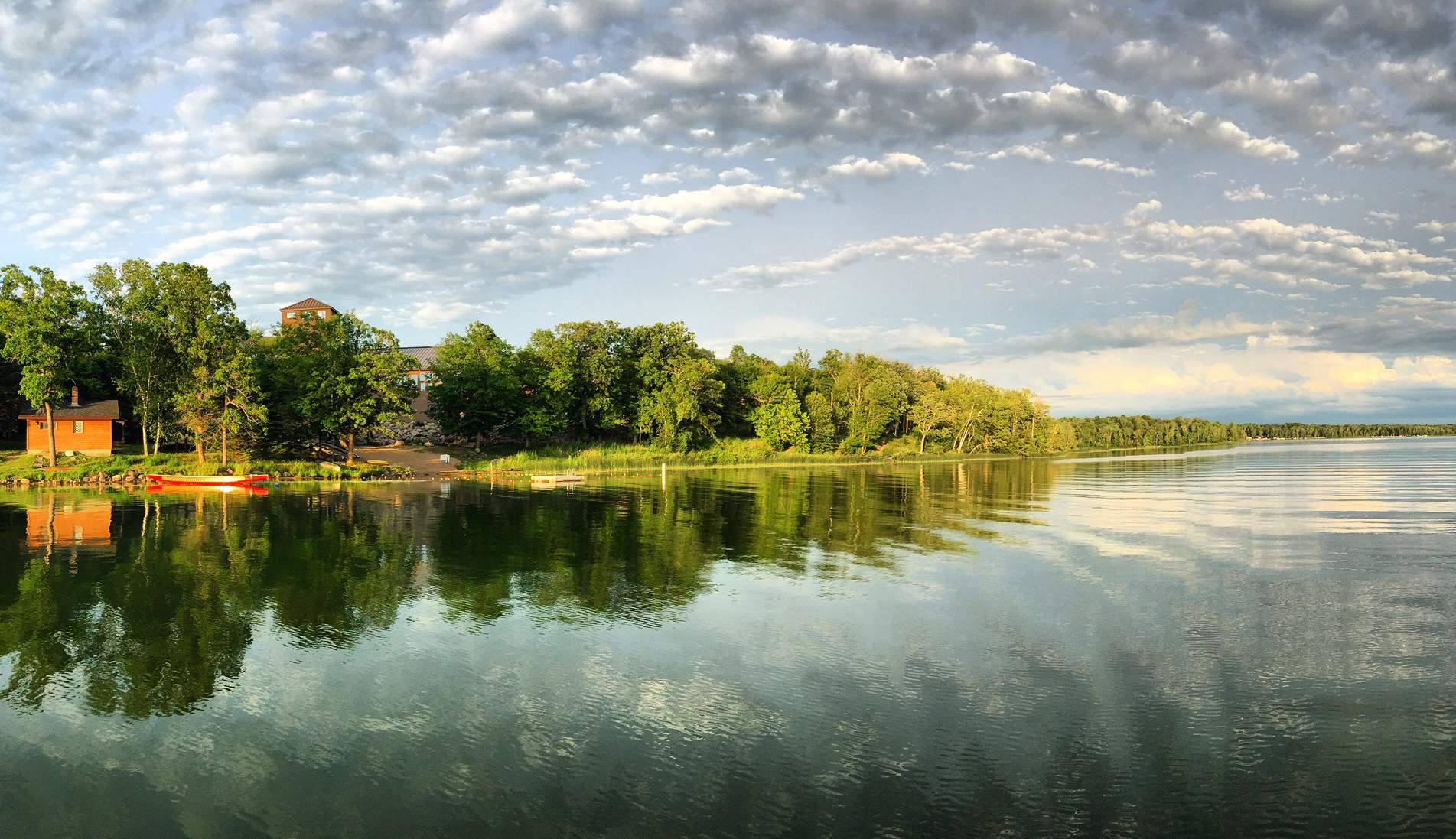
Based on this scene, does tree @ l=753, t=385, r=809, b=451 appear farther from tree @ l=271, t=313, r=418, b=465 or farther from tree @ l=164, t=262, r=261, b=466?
tree @ l=164, t=262, r=261, b=466

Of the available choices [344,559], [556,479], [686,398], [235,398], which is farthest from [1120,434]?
[344,559]

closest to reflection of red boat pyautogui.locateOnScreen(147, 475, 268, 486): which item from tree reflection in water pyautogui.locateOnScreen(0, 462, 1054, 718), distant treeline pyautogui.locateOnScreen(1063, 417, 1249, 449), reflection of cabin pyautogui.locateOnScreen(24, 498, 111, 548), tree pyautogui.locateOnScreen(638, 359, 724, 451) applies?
tree reflection in water pyautogui.locateOnScreen(0, 462, 1054, 718)

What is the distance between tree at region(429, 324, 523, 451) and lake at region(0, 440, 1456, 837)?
47.8m

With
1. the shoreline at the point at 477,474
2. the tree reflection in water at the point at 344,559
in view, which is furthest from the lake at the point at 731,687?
the shoreline at the point at 477,474

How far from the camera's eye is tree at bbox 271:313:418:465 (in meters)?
61.2

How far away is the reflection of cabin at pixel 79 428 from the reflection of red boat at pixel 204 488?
1741cm

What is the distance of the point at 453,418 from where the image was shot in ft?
247

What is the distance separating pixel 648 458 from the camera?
7656 centimetres

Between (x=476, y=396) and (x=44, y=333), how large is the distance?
3020cm

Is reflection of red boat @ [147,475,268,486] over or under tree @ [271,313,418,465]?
under

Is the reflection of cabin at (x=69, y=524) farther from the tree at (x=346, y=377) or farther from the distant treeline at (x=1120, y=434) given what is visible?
the distant treeline at (x=1120, y=434)

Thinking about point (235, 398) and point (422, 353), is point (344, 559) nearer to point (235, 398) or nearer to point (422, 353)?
point (235, 398)

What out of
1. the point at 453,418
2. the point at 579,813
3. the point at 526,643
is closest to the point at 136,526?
the point at 526,643

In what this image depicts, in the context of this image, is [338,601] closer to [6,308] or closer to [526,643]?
[526,643]
